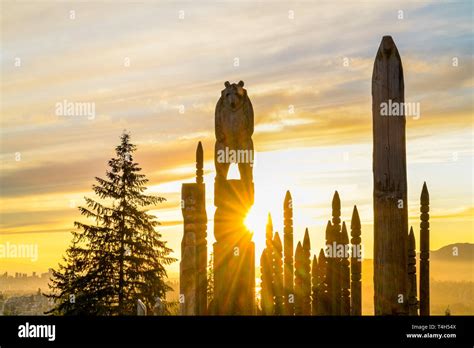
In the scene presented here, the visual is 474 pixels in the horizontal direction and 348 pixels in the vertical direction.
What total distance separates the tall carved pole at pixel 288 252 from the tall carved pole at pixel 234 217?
549 centimetres

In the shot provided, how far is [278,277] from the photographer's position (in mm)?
21031

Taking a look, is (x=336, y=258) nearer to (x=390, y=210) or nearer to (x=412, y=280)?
(x=412, y=280)

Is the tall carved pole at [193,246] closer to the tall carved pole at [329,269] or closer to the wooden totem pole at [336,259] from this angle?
the wooden totem pole at [336,259]

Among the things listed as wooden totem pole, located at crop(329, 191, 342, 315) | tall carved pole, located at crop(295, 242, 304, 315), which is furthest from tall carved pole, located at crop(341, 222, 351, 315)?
tall carved pole, located at crop(295, 242, 304, 315)

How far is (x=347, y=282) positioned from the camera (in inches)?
690

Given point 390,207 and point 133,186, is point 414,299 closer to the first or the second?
point 390,207

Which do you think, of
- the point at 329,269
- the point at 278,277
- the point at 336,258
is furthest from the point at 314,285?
the point at 336,258

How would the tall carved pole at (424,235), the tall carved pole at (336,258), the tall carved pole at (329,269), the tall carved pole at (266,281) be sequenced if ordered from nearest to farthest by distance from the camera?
the tall carved pole at (336,258) < the tall carved pole at (329,269) < the tall carved pole at (424,235) < the tall carved pole at (266,281)

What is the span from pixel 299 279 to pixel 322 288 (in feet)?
2.24

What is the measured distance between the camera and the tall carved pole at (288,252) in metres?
18.6

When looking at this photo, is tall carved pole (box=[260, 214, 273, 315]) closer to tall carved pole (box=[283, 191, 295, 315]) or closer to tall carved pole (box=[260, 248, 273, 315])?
tall carved pole (box=[260, 248, 273, 315])

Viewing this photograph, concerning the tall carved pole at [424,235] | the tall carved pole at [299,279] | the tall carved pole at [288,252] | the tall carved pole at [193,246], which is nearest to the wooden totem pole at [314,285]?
the tall carved pole at [299,279]
